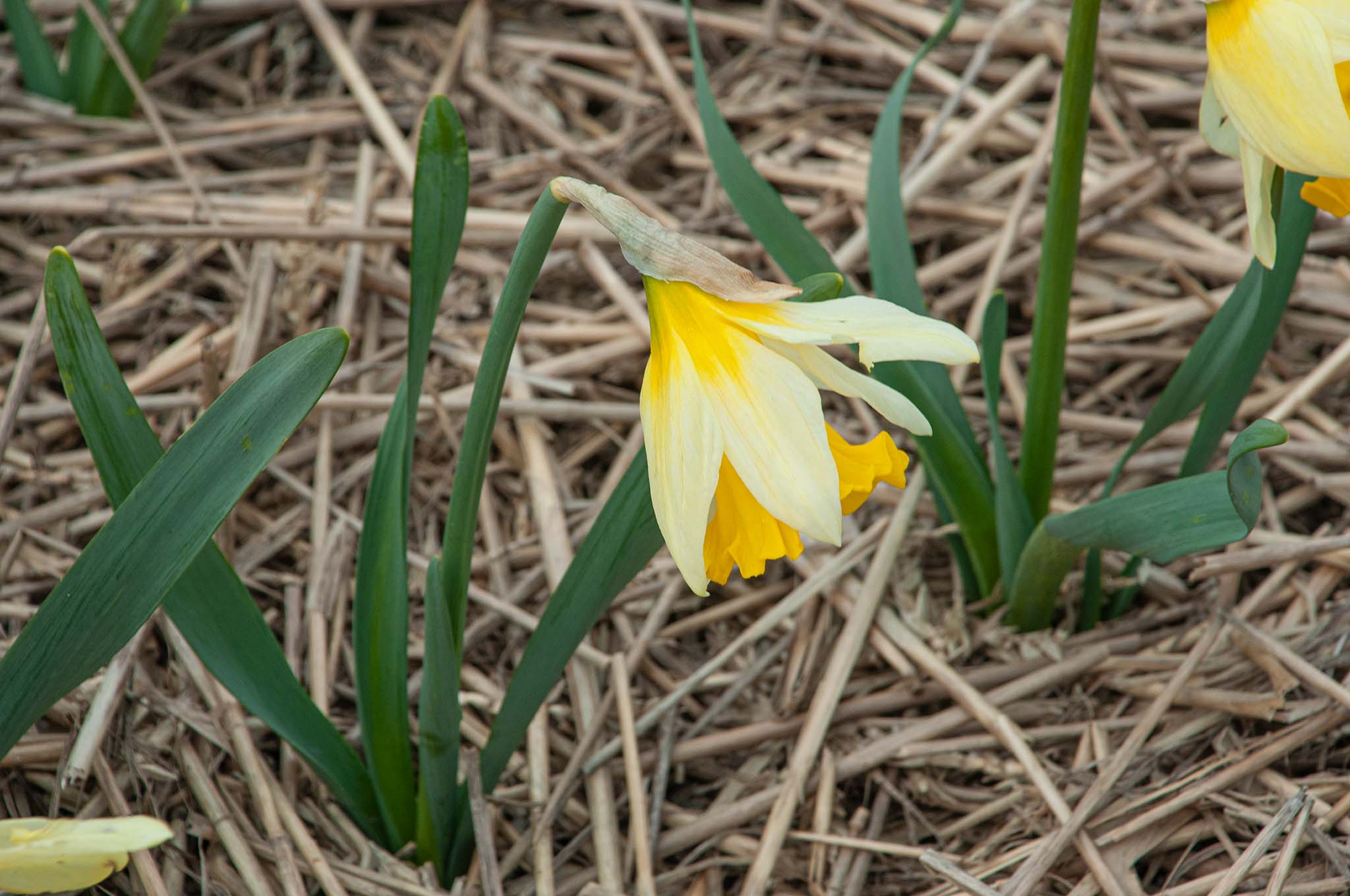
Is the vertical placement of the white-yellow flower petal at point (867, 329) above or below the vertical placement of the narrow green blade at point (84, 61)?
below

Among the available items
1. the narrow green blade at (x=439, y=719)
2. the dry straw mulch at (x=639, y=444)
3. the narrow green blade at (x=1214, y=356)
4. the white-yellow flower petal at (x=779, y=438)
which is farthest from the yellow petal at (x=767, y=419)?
the narrow green blade at (x=1214, y=356)

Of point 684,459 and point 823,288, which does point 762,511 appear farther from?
point 823,288

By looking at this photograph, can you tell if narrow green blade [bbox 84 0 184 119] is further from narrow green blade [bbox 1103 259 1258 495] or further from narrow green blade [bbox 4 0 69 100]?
narrow green blade [bbox 1103 259 1258 495]

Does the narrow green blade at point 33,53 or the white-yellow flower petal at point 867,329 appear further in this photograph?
the narrow green blade at point 33,53

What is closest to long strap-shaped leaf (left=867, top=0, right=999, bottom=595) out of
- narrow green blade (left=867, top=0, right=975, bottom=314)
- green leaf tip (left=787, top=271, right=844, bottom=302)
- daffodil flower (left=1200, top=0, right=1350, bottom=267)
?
narrow green blade (left=867, top=0, right=975, bottom=314)

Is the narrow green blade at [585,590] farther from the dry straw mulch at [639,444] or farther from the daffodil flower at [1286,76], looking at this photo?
the daffodil flower at [1286,76]
